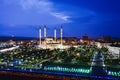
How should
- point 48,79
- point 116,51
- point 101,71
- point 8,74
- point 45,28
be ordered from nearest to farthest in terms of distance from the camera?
point 48,79, point 8,74, point 101,71, point 116,51, point 45,28

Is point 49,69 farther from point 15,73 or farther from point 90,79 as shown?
point 90,79

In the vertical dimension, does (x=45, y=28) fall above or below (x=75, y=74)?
above

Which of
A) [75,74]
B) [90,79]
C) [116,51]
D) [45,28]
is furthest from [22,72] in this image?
[45,28]

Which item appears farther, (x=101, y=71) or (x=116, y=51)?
(x=116, y=51)

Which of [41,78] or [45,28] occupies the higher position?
[45,28]

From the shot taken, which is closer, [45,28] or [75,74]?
[75,74]

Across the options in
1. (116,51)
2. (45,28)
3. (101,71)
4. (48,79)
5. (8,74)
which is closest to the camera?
(48,79)

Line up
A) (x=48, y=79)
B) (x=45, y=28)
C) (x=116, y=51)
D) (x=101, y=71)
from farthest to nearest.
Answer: (x=45, y=28) < (x=116, y=51) < (x=101, y=71) < (x=48, y=79)

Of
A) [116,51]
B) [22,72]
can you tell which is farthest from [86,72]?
[116,51]

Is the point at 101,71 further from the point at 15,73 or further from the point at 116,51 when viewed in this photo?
the point at 116,51
